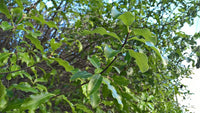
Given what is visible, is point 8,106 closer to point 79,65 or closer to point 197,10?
point 79,65

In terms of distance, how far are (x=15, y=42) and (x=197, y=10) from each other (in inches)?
106

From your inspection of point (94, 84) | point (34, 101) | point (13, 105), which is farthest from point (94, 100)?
point (13, 105)

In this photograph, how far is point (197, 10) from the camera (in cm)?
254

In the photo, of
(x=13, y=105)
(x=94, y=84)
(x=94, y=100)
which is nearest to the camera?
(x=94, y=84)

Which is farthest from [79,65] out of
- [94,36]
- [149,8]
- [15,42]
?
[149,8]

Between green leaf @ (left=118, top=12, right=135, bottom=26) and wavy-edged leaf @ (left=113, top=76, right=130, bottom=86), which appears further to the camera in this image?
wavy-edged leaf @ (left=113, top=76, right=130, bottom=86)

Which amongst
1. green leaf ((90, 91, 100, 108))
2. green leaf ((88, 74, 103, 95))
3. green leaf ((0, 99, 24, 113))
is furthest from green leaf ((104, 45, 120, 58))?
green leaf ((0, 99, 24, 113))

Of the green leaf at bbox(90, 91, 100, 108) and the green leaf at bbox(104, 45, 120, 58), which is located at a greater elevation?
the green leaf at bbox(104, 45, 120, 58)

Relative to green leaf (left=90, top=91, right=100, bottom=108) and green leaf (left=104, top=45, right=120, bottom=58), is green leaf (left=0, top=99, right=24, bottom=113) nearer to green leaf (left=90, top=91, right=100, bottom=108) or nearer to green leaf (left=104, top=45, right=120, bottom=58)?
green leaf (left=90, top=91, right=100, bottom=108)

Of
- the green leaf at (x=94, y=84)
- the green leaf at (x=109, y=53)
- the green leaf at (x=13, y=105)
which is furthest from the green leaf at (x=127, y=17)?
the green leaf at (x=13, y=105)

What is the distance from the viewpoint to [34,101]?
0.93m

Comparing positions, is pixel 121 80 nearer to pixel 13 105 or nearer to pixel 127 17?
pixel 127 17

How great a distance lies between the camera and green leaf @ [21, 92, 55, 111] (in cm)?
90

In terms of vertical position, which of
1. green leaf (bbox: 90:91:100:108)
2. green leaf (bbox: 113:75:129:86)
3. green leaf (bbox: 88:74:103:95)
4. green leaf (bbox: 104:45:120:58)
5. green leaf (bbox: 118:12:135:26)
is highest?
green leaf (bbox: 118:12:135:26)
